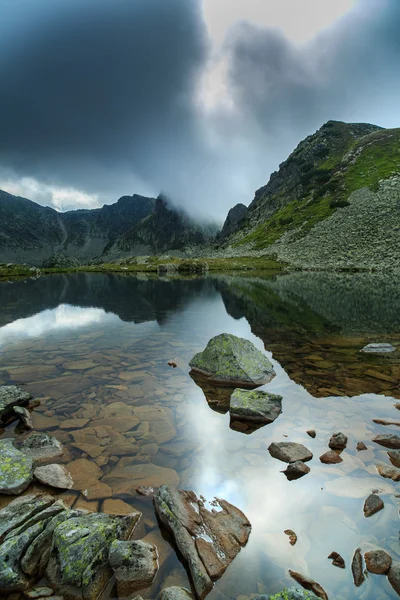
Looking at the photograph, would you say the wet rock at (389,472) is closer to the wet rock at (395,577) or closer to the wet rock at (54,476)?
the wet rock at (395,577)

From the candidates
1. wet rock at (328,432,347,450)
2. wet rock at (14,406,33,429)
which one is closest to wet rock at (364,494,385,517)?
wet rock at (328,432,347,450)

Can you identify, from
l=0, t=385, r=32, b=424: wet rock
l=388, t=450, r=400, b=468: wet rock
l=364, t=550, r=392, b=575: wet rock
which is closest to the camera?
l=364, t=550, r=392, b=575: wet rock

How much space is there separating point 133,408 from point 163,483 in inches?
165

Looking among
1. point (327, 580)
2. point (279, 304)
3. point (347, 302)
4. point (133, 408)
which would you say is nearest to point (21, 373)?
point (133, 408)

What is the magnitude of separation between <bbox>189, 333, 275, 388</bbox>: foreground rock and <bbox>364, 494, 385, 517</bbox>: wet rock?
700 cm

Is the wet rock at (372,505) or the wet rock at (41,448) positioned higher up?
the wet rock at (372,505)

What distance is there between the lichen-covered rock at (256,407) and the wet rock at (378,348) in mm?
9050

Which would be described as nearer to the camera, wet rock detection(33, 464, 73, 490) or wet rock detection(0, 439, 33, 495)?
wet rock detection(0, 439, 33, 495)

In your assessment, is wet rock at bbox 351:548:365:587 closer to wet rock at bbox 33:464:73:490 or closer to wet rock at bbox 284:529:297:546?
wet rock at bbox 284:529:297:546

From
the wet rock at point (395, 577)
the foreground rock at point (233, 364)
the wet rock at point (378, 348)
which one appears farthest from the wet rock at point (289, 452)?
the wet rock at point (378, 348)

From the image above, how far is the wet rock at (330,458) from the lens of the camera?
25.9 feet

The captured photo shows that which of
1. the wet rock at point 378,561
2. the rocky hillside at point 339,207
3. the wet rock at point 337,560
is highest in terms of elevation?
the rocky hillside at point 339,207

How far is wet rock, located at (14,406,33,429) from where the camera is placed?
32.7ft

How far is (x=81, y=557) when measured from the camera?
16.3 feet
